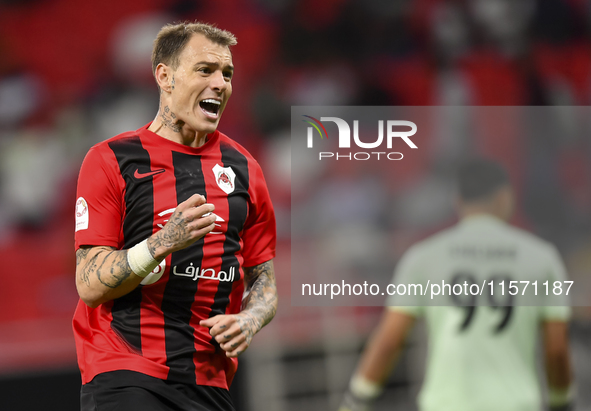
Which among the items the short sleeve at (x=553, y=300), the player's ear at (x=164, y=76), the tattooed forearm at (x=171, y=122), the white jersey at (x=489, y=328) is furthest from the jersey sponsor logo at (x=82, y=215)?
the short sleeve at (x=553, y=300)

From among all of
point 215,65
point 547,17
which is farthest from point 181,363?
point 547,17

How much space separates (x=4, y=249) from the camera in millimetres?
7195

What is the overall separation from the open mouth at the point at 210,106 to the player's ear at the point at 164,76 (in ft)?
0.47

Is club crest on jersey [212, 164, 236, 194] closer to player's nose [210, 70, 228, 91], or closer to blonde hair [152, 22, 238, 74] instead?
player's nose [210, 70, 228, 91]

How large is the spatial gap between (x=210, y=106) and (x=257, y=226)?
1.61ft

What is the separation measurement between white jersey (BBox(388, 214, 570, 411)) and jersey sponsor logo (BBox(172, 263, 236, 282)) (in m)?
1.61

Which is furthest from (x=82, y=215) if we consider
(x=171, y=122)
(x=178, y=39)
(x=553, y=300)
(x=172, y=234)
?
(x=553, y=300)

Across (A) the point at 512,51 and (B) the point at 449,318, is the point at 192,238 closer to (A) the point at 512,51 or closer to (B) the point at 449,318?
(B) the point at 449,318

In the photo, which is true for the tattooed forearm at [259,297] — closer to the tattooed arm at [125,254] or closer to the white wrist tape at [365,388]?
the tattooed arm at [125,254]

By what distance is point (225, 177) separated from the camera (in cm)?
264

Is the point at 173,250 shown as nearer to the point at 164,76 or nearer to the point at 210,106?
the point at 210,106

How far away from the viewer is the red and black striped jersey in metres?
2.36

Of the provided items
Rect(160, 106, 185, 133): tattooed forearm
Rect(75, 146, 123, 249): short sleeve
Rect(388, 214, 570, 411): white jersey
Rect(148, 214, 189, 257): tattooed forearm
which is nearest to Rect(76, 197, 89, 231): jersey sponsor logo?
Rect(75, 146, 123, 249): short sleeve

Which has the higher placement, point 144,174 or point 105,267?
point 144,174
